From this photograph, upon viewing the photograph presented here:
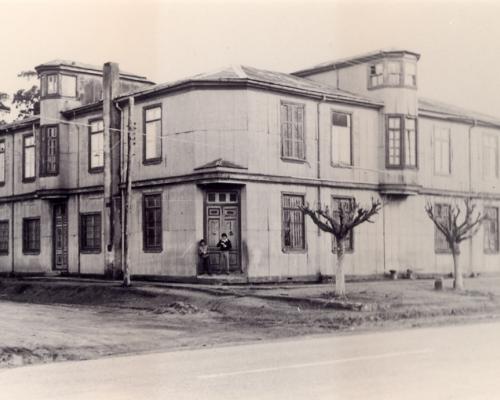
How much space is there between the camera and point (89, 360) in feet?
41.0

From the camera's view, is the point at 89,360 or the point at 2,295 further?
the point at 2,295

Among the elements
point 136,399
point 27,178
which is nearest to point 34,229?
point 27,178

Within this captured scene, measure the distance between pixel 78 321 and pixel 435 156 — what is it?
18.9 metres

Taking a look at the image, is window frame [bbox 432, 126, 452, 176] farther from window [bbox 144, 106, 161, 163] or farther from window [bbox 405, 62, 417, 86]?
window [bbox 144, 106, 161, 163]

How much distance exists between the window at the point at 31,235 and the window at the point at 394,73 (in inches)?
675

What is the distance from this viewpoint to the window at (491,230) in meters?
33.9

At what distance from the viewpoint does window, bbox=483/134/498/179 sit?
33.9 m

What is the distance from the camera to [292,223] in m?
26.1

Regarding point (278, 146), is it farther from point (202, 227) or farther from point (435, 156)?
point (435, 156)

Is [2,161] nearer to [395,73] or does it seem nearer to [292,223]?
[292,223]

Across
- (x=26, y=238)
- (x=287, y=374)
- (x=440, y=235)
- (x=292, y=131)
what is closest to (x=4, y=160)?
(x=26, y=238)

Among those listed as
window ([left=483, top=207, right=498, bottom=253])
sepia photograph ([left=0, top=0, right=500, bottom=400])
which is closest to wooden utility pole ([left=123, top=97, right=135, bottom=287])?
sepia photograph ([left=0, top=0, right=500, bottom=400])

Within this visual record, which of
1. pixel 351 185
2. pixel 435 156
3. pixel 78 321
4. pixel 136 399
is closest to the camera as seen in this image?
pixel 136 399

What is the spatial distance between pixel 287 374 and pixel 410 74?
21.8 meters
